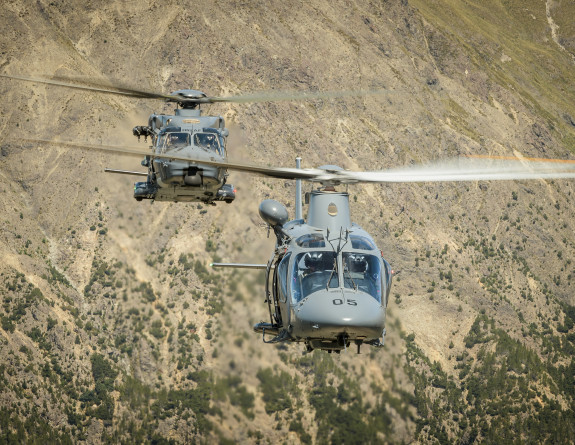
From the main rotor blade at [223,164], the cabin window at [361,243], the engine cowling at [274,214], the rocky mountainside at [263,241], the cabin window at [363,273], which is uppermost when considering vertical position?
the rocky mountainside at [263,241]

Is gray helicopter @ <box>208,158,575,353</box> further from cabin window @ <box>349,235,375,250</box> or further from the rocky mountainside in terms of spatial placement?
Answer: the rocky mountainside

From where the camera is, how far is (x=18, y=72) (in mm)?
84375

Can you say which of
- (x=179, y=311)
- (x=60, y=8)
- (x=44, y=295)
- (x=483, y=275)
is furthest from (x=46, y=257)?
(x=483, y=275)

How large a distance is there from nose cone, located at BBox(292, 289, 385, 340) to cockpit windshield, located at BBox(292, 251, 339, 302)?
1.13 ft

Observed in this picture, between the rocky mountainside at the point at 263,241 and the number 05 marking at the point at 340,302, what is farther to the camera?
the rocky mountainside at the point at 263,241

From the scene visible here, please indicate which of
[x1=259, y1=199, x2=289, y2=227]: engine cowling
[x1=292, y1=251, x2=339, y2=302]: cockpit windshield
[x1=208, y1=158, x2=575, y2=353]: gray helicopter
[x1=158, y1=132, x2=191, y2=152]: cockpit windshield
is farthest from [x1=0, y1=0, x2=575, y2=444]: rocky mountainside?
[x1=292, y1=251, x2=339, y2=302]: cockpit windshield

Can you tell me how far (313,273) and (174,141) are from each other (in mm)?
11463

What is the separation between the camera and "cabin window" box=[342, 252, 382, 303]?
81.9ft

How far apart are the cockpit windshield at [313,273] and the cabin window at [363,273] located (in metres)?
0.29

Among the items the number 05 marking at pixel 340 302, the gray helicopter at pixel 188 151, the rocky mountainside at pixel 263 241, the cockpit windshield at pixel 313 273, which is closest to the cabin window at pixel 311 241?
the cockpit windshield at pixel 313 273

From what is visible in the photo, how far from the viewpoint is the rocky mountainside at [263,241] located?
4866 centimetres

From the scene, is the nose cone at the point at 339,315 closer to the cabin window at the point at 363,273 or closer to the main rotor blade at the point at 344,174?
the cabin window at the point at 363,273

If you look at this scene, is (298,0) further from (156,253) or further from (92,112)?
(156,253)

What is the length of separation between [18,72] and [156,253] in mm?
22131
